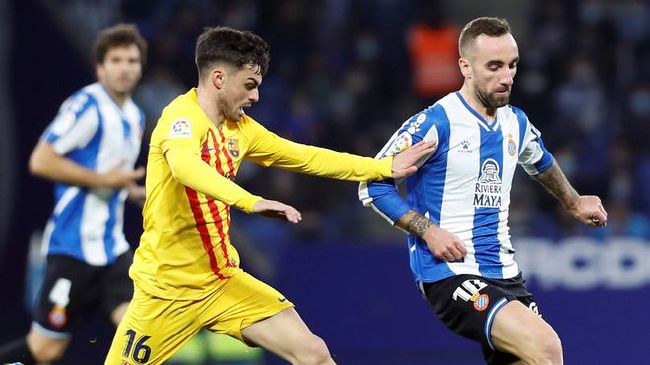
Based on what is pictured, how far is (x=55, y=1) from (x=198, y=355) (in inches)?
143

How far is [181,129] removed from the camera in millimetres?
5430

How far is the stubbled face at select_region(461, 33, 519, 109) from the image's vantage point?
5.82m

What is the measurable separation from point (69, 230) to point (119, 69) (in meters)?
1.08

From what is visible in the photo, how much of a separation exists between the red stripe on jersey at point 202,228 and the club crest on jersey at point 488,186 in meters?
1.34

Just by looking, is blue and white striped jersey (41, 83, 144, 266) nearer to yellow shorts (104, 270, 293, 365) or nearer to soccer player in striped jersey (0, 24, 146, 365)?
soccer player in striped jersey (0, 24, 146, 365)

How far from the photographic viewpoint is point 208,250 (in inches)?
227

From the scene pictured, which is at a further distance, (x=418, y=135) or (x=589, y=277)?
(x=589, y=277)

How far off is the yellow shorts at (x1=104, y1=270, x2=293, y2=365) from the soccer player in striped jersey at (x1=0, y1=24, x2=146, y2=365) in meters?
1.53

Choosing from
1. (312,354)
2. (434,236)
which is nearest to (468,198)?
(434,236)

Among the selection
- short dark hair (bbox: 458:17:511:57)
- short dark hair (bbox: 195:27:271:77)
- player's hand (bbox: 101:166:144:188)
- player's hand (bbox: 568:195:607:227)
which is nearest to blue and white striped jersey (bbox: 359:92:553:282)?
short dark hair (bbox: 458:17:511:57)

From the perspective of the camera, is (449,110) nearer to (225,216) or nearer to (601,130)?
(225,216)

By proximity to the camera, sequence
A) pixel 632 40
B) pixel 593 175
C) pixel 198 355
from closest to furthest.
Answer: pixel 198 355 < pixel 593 175 < pixel 632 40

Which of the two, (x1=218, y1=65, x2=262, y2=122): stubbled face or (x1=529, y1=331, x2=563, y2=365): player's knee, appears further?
(x1=218, y1=65, x2=262, y2=122): stubbled face

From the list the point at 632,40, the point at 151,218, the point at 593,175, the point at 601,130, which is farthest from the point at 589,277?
the point at 151,218
